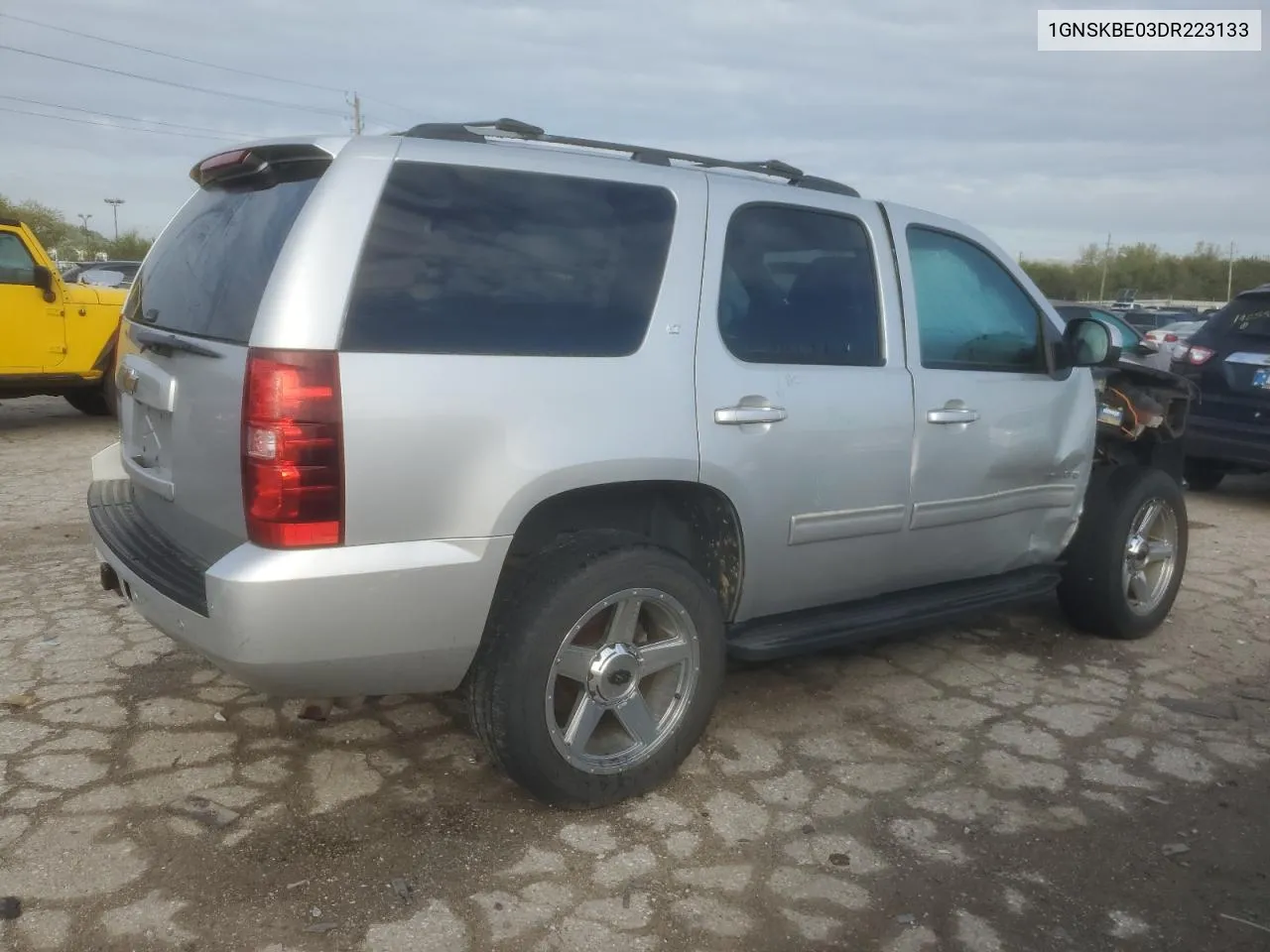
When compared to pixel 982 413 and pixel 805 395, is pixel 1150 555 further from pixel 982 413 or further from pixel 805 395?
pixel 805 395

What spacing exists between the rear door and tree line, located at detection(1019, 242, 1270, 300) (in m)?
64.4

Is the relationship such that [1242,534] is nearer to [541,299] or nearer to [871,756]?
[871,756]

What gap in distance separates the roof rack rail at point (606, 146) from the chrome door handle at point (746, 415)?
809 mm

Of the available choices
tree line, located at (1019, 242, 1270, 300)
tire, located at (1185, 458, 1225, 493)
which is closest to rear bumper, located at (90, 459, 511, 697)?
tire, located at (1185, 458, 1225, 493)

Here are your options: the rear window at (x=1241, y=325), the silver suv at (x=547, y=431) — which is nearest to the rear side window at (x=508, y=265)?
the silver suv at (x=547, y=431)

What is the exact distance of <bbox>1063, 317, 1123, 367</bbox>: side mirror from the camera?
4.36 m

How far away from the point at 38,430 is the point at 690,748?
389 inches

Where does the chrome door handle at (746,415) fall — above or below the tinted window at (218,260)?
below

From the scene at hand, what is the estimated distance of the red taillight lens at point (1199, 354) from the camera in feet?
26.7

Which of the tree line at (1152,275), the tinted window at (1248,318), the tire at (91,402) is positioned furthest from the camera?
the tree line at (1152,275)

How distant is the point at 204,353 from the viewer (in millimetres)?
2822

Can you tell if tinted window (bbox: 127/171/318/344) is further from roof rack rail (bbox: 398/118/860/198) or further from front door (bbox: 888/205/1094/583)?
front door (bbox: 888/205/1094/583)

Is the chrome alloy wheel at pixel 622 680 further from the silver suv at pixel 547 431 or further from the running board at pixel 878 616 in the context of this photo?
the running board at pixel 878 616

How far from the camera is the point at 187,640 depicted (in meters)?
2.83
